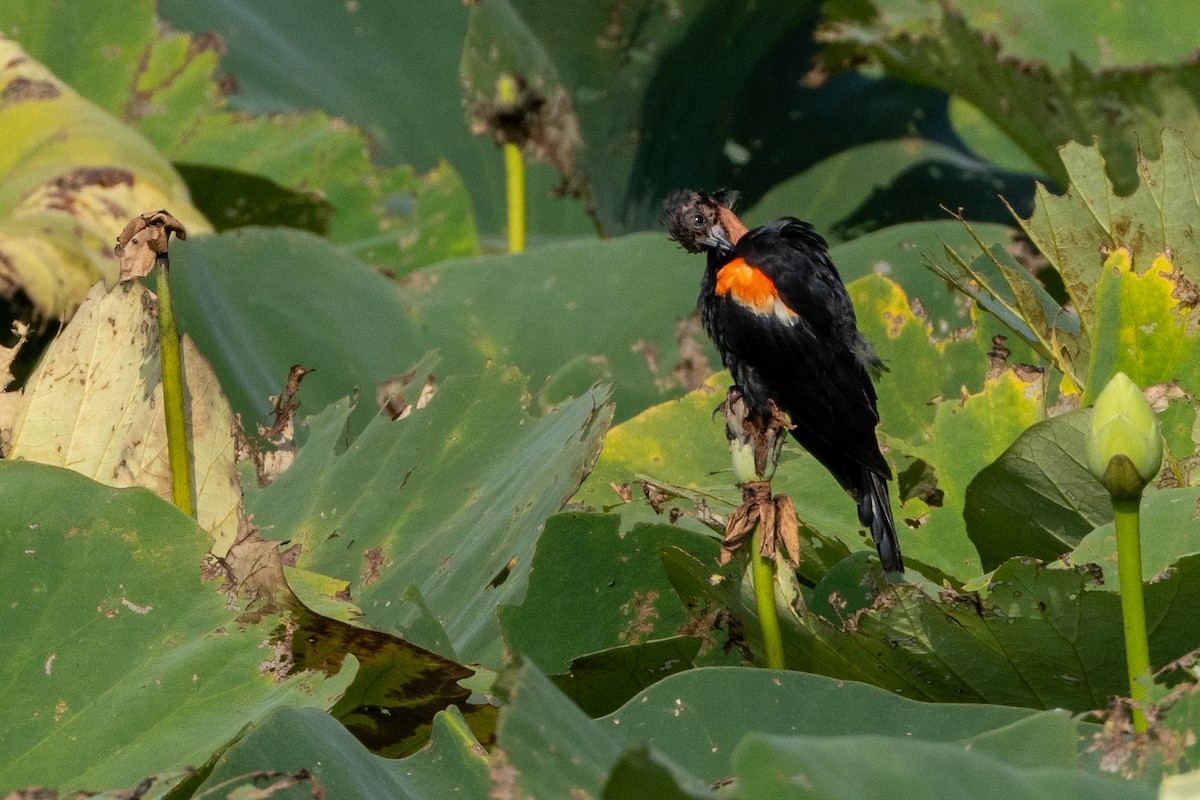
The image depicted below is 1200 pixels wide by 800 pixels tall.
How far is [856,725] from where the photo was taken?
85 cm

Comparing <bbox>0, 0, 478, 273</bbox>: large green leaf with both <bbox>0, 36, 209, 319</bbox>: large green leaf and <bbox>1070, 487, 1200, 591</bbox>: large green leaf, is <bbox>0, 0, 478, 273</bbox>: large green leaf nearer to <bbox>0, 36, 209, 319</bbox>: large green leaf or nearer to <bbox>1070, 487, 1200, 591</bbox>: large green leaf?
<bbox>0, 36, 209, 319</bbox>: large green leaf

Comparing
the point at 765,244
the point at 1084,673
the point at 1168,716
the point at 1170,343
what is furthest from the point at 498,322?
the point at 1168,716

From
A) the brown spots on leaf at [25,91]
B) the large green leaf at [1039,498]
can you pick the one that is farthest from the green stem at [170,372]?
the brown spots on leaf at [25,91]

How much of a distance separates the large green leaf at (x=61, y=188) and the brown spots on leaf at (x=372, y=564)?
0.69 meters

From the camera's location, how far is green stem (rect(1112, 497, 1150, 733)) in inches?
30.8

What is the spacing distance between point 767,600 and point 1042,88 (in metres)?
1.64

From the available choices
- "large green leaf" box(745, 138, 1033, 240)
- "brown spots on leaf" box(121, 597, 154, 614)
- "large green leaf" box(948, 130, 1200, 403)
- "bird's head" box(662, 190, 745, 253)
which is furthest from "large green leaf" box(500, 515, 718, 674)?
"large green leaf" box(745, 138, 1033, 240)

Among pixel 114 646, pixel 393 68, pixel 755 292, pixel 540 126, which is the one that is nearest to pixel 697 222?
pixel 755 292

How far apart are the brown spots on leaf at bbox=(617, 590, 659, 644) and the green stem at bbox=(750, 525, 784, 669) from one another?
191 mm

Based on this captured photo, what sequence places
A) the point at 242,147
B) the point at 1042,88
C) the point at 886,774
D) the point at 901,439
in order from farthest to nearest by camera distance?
the point at 242,147 < the point at 1042,88 < the point at 901,439 < the point at 886,774

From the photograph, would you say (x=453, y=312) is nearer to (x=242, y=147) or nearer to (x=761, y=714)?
(x=242, y=147)

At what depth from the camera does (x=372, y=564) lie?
48.0 inches

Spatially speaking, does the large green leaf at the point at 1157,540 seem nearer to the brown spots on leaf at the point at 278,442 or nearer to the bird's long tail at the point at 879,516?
the bird's long tail at the point at 879,516

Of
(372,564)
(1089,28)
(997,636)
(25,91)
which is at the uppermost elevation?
(1089,28)
